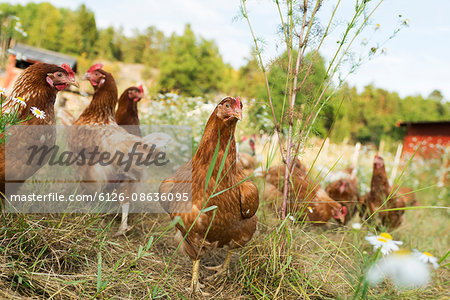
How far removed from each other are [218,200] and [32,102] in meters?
1.41

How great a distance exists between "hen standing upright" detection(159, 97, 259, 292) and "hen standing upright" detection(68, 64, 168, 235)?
2.56 feet

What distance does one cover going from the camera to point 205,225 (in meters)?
1.63

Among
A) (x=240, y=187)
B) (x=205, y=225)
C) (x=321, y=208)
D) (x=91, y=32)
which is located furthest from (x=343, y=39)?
(x=91, y=32)

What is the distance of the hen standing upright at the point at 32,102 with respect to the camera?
67.7 inches

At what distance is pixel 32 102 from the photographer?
182 cm

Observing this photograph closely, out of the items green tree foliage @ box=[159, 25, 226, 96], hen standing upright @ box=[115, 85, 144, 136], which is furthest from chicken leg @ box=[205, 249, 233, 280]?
green tree foliage @ box=[159, 25, 226, 96]

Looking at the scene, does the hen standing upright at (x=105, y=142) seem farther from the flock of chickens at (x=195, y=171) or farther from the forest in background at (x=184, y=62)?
the forest in background at (x=184, y=62)

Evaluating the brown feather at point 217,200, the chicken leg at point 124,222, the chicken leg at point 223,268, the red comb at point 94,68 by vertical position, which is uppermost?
the red comb at point 94,68

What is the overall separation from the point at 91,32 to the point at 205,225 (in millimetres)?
44162

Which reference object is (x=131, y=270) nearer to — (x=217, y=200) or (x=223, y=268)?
(x=217, y=200)

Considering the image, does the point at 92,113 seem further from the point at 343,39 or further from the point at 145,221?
the point at 343,39

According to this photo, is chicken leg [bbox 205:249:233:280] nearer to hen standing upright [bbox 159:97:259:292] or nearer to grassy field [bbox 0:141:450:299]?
grassy field [bbox 0:141:450:299]

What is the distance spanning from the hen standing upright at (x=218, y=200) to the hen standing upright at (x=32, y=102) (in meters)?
0.97

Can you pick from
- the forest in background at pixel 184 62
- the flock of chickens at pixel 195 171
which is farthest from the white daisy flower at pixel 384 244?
the forest in background at pixel 184 62
